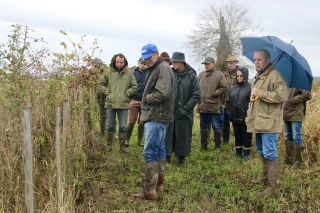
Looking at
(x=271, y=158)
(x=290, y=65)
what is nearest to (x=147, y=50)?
(x=290, y=65)

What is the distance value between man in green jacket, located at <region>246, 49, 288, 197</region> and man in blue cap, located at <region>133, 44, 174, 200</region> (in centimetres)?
118

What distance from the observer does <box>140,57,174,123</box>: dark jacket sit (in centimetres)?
476

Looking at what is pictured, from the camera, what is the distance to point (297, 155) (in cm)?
645

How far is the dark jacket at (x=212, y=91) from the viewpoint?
25.5 feet

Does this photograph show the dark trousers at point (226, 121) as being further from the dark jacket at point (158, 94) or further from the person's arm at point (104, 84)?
the dark jacket at point (158, 94)

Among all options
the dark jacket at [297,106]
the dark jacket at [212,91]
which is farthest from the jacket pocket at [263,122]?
the dark jacket at [212,91]

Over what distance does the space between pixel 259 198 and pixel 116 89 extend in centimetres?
383

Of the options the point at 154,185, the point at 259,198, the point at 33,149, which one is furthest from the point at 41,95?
the point at 259,198

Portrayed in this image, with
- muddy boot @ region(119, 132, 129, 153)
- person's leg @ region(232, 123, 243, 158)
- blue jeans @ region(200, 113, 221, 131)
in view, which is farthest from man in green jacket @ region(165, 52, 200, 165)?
blue jeans @ region(200, 113, 221, 131)

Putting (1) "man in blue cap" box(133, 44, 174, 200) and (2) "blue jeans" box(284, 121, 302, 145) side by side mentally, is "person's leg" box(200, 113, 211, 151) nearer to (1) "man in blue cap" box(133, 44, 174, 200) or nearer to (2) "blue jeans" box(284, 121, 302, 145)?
(2) "blue jeans" box(284, 121, 302, 145)

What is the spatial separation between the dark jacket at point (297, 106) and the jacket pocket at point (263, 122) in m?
1.66

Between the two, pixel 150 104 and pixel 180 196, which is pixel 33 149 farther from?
pixel 180 196

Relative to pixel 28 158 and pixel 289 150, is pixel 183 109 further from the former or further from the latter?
pixel 28 158

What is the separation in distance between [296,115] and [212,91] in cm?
206
